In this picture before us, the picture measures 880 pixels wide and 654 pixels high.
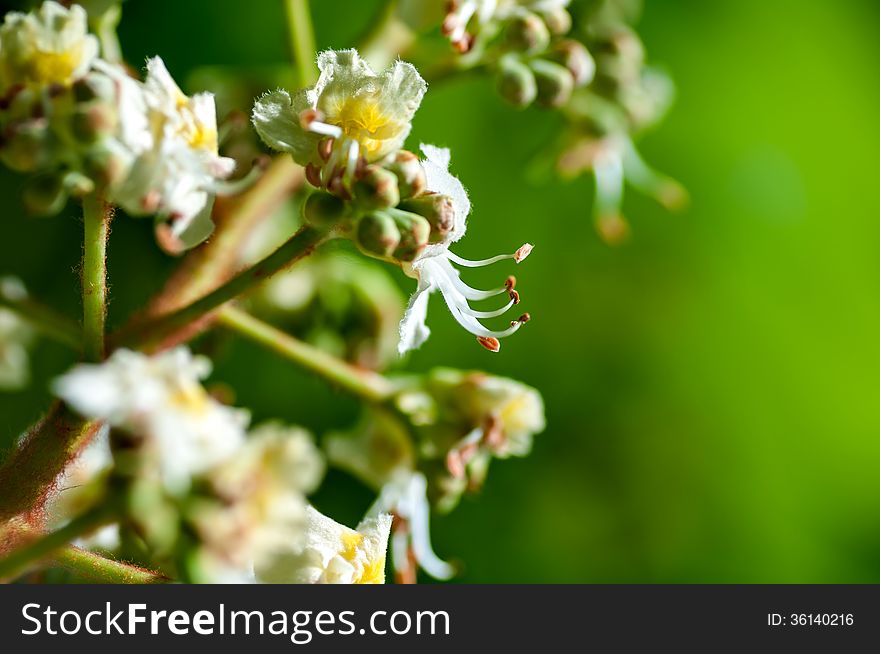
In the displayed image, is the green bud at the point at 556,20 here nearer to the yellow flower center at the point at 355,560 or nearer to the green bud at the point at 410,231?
the green bud at the point at 410,231

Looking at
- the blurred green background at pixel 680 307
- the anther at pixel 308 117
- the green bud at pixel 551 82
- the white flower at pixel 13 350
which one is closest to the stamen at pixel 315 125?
the anther at pixel 308 117

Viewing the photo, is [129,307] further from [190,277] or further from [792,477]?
[792,477]

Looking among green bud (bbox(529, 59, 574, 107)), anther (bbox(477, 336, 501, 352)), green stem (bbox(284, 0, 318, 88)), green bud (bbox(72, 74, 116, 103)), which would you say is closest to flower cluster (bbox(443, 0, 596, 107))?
green bud (bbox(529, 59, 574, 107))

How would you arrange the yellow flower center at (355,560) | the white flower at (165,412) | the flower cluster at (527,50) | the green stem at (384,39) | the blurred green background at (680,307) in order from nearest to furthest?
1. the white flower at (165,412)
2. the yellow flower center at (355,560)
3. the flower cluster at (527,50)
4. the green stem at (384,39)
5. the blurred green background at (680,307)

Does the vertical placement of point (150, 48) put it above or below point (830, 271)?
above

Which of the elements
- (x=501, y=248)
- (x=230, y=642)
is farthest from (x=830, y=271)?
(x=230, y=642)

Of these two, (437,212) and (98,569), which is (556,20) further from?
(98,569)
